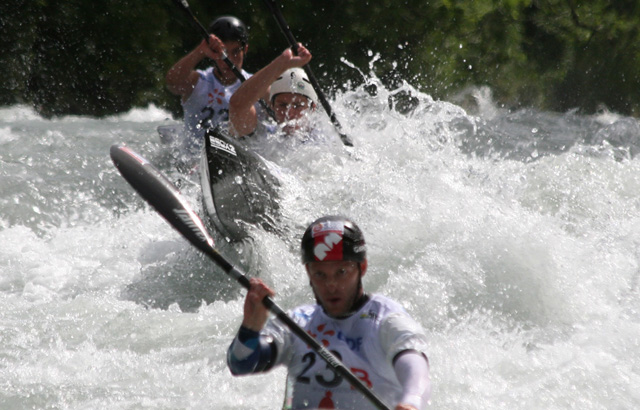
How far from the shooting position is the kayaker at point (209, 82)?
22.6 feet

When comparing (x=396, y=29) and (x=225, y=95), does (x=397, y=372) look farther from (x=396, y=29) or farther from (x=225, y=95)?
(x=396, y=29)

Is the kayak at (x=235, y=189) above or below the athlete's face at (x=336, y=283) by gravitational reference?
below

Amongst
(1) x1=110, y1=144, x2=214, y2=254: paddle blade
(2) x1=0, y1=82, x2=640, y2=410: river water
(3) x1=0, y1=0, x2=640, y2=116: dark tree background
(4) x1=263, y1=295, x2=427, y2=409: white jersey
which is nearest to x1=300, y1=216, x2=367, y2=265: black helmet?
(4) x1=263, y1=295, x2=427, y2=409: white jersey

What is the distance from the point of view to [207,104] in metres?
7.05

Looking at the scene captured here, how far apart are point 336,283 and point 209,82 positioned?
450 cm

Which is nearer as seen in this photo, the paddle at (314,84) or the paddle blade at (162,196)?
the paddle blade at (162,196)

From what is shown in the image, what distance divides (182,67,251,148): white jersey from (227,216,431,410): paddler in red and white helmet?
4.19 meters

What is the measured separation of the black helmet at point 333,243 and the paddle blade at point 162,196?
1.73 ft

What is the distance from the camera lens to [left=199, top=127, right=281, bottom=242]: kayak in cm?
562

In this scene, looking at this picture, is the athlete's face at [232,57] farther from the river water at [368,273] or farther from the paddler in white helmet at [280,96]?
the river water at [368,273]

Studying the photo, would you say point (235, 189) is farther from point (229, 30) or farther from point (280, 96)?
point (229, 30)

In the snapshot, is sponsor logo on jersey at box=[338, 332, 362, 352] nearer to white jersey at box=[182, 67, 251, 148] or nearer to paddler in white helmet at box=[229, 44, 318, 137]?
paddler in white helmet at box=[229, 44, 318, 137]

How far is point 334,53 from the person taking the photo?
1128cm

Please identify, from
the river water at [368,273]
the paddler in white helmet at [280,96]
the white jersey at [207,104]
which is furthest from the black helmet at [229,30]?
the river water at [368,273]
